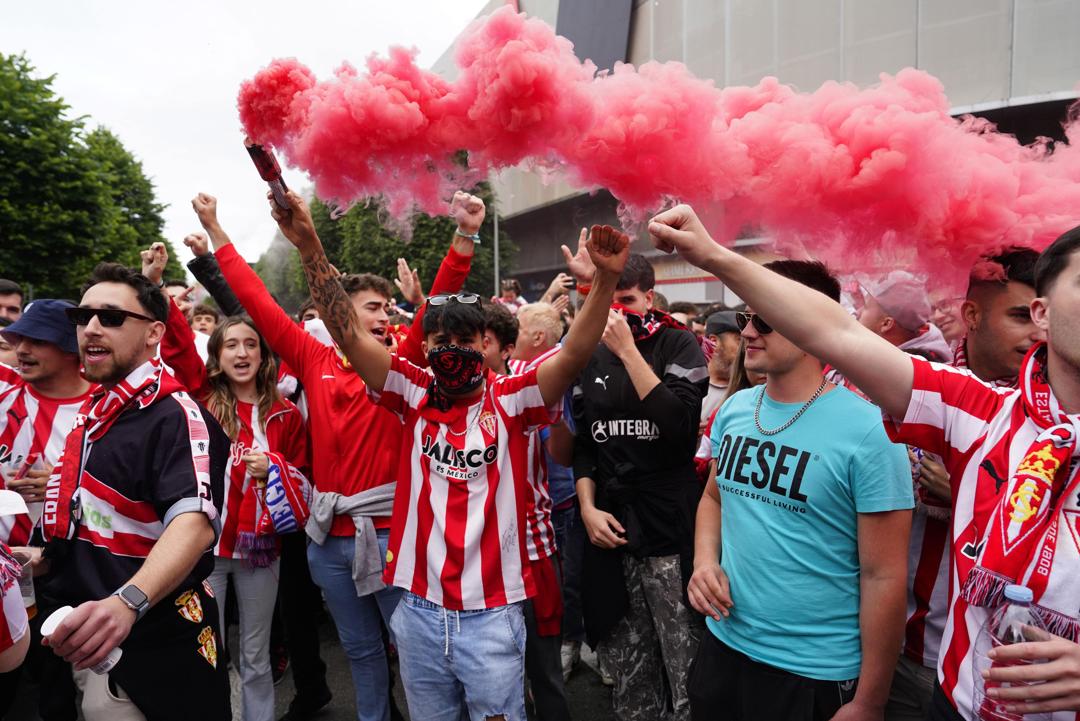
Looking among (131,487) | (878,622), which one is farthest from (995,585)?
(131,487)

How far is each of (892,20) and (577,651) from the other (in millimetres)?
15885

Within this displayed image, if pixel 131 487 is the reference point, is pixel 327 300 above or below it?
above

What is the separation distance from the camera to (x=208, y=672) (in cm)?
262

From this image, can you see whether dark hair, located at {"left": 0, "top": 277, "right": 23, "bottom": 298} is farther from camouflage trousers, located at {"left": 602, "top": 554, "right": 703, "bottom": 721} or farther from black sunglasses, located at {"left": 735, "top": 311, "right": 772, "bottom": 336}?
black sunglasses, located at {"left": 735, "top": 311, "right": 772, "bottom": 336}

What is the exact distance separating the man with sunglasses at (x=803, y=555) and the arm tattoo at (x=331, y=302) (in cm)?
166

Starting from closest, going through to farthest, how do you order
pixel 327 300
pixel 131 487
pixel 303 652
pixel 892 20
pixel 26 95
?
pixel 131 487
pixel 327 300
pixel 303 652
pixel 892 20
pixel 26 95

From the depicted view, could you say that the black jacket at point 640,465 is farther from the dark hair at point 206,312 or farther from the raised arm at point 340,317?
the dark hair at point 206,312

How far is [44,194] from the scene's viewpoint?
21.3 meters

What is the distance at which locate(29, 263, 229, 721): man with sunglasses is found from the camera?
2439 millimetres

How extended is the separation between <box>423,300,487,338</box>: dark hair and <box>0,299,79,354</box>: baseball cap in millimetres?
2090

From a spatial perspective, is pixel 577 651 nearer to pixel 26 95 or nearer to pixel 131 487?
pixel 131 487

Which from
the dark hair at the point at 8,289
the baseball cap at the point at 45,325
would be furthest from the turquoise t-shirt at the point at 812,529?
the dark hair at the point at 8,289

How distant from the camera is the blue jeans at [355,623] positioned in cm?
348

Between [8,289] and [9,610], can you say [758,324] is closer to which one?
[9,610]
